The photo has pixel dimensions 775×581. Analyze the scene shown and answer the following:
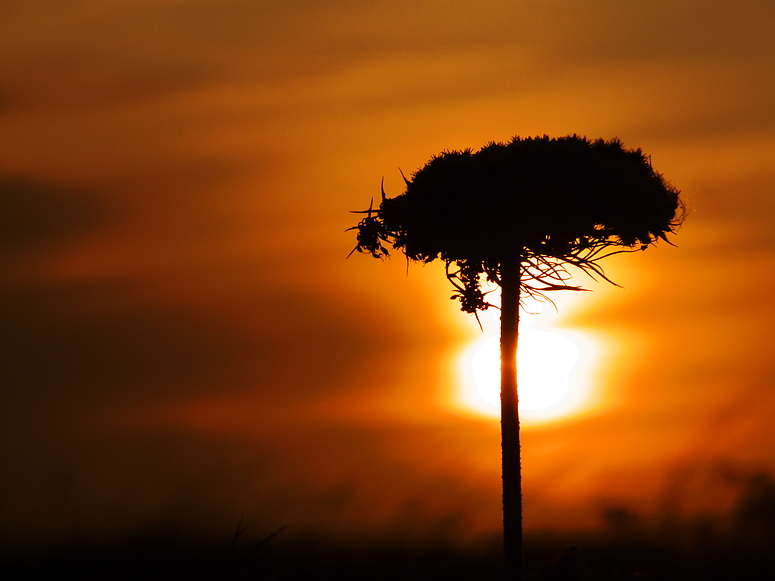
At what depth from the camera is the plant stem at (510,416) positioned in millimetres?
19125

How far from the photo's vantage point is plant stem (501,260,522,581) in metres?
19.1

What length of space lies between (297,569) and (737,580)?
8979mm

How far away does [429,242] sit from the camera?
19391 mm

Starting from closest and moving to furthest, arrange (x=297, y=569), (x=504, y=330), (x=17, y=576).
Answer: (x=297, y=569), (x=17, y=576), (x=504, y=330)

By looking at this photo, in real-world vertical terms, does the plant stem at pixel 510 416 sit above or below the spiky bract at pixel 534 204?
below

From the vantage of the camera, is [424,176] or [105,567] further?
[424,176]

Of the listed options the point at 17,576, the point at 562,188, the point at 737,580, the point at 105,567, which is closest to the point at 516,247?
the point at 562,188

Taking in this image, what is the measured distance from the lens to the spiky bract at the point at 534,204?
18469 millimetres

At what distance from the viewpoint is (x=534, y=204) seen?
18422 mm

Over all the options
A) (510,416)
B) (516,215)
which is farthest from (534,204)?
(510,416)

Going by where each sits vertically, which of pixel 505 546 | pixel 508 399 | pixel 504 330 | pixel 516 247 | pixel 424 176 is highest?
pixel 424 176

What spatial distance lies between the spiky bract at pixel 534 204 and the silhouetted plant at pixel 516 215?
2cm

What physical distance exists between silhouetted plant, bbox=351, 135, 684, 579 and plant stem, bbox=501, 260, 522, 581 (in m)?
0.02

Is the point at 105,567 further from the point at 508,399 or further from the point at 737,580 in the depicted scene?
the point at 737,580
